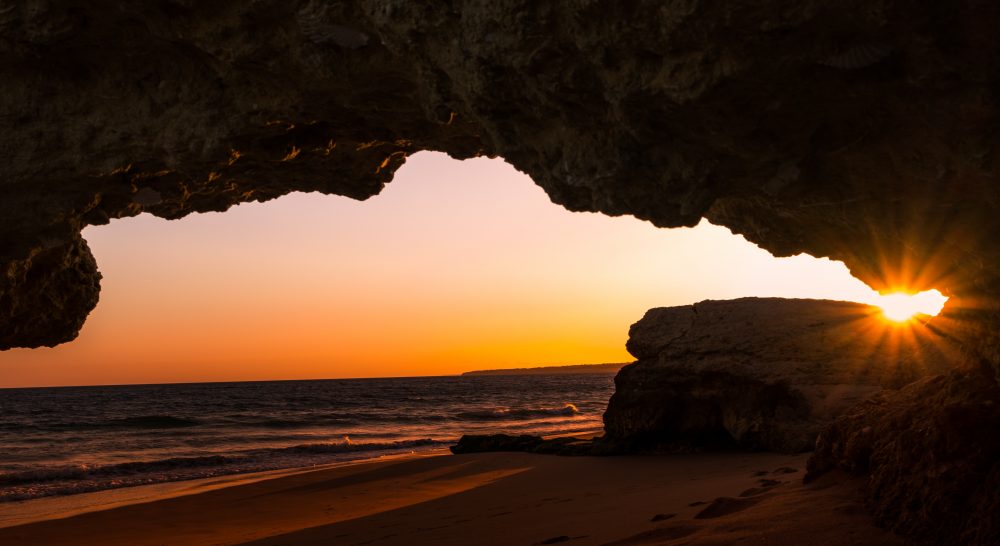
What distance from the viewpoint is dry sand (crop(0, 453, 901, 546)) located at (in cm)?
509

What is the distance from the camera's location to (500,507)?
9.21 m

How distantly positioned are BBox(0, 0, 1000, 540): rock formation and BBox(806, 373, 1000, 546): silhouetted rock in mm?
397

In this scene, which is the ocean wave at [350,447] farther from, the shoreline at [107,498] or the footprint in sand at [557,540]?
the footprint in sand at [557,540]

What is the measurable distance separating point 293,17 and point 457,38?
1.17 metres

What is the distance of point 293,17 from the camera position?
13.9ft

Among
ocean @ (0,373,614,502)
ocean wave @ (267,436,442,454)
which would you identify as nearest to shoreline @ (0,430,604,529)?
ocean @ (0,373,614,502)

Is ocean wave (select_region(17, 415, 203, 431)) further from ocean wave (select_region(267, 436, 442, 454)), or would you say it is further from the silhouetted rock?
the silhouetted rock

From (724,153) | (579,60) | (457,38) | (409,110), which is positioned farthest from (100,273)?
(724,153)

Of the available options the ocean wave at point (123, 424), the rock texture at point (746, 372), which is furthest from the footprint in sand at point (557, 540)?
the ocean wave at point (123, 424)

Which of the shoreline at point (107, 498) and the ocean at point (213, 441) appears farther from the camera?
the ocean at point (213, 441)

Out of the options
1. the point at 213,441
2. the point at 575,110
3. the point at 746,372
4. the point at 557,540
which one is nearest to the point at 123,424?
the point at 213,441

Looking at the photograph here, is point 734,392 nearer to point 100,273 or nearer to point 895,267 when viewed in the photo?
point 895,267

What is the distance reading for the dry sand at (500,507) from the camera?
201 inches

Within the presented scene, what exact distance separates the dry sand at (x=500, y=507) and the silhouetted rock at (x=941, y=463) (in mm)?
222
